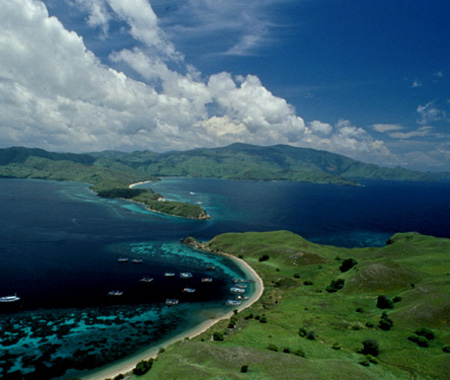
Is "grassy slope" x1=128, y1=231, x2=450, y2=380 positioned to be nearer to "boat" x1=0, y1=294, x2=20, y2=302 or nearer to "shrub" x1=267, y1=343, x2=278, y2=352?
"shrub" x1=267, y1=343, x2=278, y2=352

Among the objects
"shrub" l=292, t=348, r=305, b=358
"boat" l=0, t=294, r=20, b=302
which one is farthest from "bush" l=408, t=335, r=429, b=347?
"boat" l=0, t=294, r=20, b=302

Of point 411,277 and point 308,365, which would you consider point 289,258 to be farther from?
point 308,365

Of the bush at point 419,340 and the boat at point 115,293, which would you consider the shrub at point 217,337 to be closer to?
the bush at point 419,340

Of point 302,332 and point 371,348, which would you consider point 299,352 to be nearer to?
point 302,332

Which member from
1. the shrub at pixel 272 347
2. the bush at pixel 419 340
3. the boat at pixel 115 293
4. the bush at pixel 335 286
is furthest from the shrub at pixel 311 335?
the boat at pixel 115 293

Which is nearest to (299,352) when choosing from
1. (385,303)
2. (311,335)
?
(311,335)

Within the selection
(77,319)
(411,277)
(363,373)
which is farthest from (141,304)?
(411,277)
